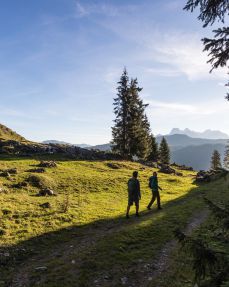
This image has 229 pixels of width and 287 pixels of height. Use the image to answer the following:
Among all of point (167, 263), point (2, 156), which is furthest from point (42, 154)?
point (167, 263)

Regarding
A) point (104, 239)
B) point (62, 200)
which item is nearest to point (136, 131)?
point (62, 200)

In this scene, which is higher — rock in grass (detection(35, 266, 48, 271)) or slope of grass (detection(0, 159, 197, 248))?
slope of grass (detection(0, 159, 197, 248))

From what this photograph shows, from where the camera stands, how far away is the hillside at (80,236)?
1184 centimetres

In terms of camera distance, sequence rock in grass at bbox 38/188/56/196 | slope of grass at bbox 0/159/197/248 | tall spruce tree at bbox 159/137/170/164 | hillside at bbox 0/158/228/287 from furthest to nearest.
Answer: tall spruce tree at bbox 159/137/170/164, rock in grass at bbox 38/188/56/196, slope of grass at bbox 0/159/197/248, hillside at bbox 0/158/228/287

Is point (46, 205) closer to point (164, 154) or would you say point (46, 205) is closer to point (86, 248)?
point (86, 248)

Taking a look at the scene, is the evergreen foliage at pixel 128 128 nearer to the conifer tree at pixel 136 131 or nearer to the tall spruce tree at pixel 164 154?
the conifer tree at pixel 136 131

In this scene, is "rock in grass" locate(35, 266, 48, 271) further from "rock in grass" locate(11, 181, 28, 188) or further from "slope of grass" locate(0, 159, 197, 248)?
"rock in grass" locate(11, 181, 28, 188)

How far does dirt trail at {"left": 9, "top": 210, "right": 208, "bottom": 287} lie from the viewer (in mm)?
11672

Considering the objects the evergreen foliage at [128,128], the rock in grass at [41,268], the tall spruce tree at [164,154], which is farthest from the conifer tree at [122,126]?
the rock in grass at [41,268]

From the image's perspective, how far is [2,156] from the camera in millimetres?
47375

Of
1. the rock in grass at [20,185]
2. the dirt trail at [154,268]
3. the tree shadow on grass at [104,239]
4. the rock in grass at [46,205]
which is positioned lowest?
the dirt trail at [154,268]

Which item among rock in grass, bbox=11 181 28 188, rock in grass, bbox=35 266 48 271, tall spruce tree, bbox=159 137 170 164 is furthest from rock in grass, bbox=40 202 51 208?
tall spruce tree, bbox=159 137 170 164

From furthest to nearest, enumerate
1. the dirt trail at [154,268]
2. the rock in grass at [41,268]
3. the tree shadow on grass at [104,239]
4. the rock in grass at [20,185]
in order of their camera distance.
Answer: the rock in grass at [20,185]
the tree shadow on grass at [104,239]
the rock in grass at [41,268]
the dirt trail at [154,268]

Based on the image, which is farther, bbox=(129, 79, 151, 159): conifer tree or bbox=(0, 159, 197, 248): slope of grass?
bbox=(129, 79, 151, 159): conifer tree
